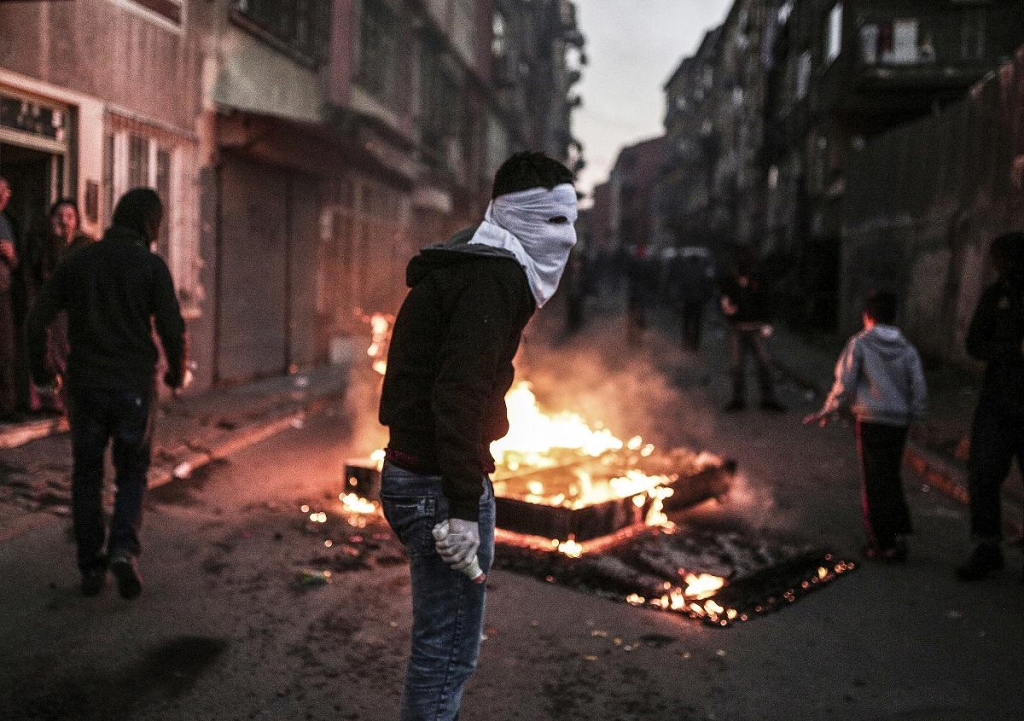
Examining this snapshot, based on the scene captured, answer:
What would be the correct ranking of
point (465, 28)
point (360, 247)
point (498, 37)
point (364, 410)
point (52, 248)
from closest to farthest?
point (52, 248)
point (364, 410)
point (360, 247)
point (465, 28)
point (498, 37)

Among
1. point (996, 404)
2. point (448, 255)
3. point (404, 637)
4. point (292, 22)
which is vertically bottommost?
point (404, 637)

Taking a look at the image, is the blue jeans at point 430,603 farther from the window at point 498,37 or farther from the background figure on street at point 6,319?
the window at point 498,37

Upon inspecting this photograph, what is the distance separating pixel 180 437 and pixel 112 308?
4617mm

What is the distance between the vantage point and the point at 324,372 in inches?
629

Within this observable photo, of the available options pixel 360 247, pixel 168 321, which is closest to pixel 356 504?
pixel 168 321

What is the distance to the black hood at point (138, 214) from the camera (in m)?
5.01

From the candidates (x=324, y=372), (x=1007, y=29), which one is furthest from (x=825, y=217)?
(x=324, y=372)

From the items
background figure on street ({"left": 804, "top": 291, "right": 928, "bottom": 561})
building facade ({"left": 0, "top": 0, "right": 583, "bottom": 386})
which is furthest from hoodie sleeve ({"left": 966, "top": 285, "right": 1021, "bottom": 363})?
building facade ({"left": 0, "top": 0, "right": 583, "bottom": 386})

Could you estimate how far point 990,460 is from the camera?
569 cm

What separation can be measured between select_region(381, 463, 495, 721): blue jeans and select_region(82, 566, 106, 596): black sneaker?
2749 mm

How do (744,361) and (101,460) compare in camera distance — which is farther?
(744,361)

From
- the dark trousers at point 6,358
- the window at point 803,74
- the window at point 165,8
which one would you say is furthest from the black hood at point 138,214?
the window at point 803,74

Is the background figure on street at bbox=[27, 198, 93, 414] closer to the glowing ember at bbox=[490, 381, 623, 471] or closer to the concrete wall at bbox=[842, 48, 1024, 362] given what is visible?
the glowing ember at bbox=[490, 381, 623, 471]

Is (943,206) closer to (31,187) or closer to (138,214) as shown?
(31,187)
